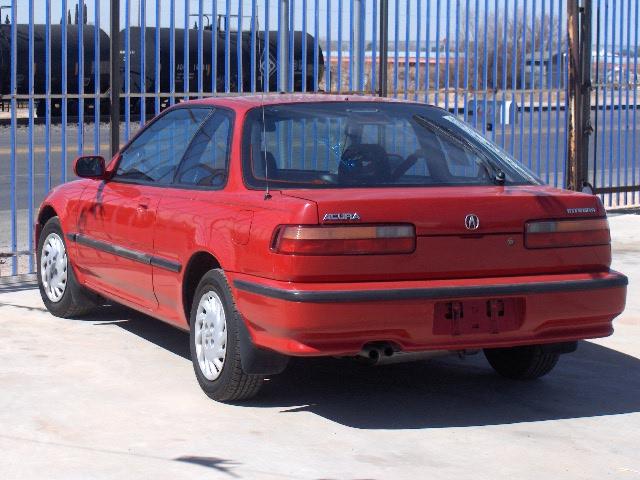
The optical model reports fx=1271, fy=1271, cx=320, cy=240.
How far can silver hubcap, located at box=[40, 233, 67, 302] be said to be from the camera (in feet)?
27.3

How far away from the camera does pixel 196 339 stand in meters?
6.43

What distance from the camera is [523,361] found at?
6.83 m

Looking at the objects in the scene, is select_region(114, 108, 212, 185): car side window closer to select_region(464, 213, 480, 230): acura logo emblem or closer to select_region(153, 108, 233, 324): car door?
select_region(153, 108, 233, 324): car door

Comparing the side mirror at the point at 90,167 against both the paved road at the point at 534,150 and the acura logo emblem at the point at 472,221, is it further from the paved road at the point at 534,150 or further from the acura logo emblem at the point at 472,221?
the paved road at the point at 534,150

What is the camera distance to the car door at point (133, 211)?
7.00 m

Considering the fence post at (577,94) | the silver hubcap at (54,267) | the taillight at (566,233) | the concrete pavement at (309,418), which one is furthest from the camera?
the fence post at (577,94)

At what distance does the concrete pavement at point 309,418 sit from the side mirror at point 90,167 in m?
1.01

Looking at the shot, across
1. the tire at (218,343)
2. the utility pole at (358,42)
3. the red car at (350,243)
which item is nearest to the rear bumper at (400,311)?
the red car at (350,243)

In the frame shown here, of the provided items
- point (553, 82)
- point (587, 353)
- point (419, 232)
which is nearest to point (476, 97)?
point (553, 82)

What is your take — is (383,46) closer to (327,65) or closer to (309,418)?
(327,65)

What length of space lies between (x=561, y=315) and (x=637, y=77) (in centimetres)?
1031

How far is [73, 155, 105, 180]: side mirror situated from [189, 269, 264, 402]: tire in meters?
1.54

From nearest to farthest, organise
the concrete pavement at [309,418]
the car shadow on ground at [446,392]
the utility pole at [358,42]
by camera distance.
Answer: the concrete pavement at [309,418], the car shadow on ground at [446,392], the utility pole at [358,42]

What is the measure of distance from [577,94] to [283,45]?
4.06 meters
